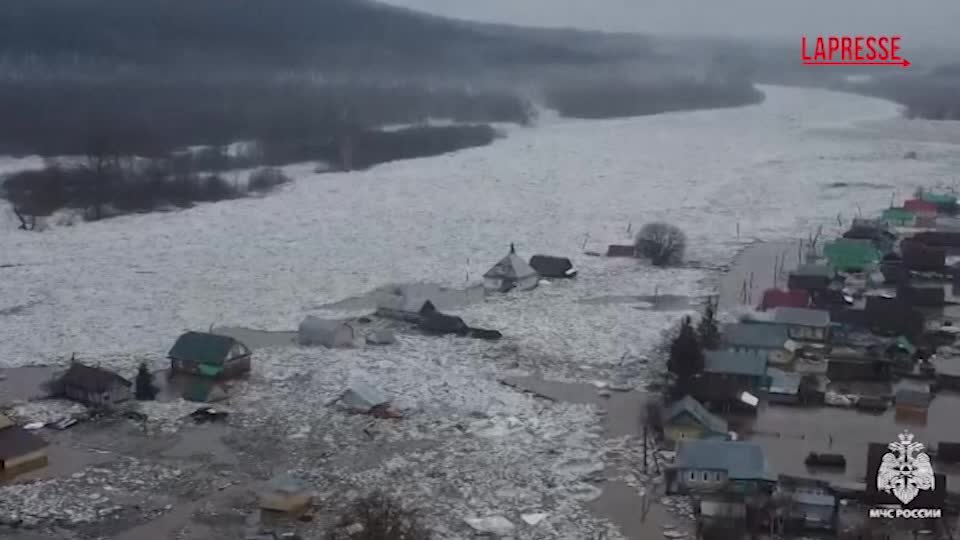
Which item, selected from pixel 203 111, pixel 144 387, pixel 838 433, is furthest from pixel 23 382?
pixel 203 111

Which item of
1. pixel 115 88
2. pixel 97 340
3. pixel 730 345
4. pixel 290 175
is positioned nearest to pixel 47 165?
pixel 290 175

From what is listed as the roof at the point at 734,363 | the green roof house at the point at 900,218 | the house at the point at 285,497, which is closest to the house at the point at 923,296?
the roof at the point at 734,363

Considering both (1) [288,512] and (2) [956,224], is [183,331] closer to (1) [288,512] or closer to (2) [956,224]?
(1) [288,512]

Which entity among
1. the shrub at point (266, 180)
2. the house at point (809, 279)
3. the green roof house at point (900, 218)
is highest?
the shrub at point (266, 180)

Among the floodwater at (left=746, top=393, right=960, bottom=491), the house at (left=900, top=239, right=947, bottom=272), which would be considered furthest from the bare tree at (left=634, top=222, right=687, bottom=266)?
the floodwater at (left=746, top=393, right=960, bottom=491)

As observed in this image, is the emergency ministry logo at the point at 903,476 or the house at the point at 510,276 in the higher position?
the house at the point at 510,276

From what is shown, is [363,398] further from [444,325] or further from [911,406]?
[911,406]

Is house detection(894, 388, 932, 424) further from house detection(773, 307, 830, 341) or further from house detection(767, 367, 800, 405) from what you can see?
house detection(773, 307, 830, 341)

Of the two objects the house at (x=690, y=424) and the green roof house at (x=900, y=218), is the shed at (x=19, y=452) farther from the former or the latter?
the green roof house at (x=900, y=218)
